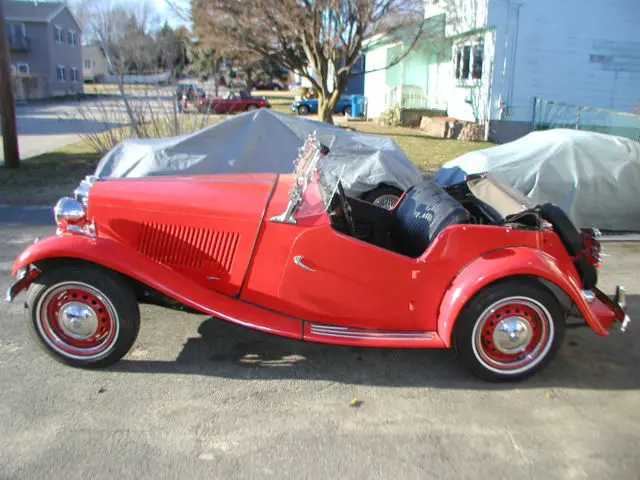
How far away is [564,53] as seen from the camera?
17.1 metres

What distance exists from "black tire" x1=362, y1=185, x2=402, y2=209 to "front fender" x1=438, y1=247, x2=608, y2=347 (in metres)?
3.68

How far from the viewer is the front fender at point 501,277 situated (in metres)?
3.45

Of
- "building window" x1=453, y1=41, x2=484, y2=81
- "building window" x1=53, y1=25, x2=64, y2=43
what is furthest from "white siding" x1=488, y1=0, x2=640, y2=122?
"building window" x1=53, y1=25, x2=64, y2=43

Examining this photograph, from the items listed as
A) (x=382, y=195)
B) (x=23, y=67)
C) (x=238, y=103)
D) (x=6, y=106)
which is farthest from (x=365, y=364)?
(x=23, y=67)

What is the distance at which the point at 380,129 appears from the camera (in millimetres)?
21281

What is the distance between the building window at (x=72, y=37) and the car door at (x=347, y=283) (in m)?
50.4

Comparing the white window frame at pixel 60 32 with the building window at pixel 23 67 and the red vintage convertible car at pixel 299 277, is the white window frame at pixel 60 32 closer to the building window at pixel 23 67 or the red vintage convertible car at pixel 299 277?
the building window at pixel 23 67

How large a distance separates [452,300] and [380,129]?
727 inches

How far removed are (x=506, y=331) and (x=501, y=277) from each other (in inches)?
14.7

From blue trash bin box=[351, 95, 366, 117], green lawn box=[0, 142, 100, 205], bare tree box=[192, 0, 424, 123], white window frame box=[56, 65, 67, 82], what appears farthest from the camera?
white window frame box=[56, 65, 67, 82]

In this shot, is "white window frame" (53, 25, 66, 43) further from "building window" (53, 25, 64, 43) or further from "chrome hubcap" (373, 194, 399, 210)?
"chrome hubcap" (373, 194, 399, 210)

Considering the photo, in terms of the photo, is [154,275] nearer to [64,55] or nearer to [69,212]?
[69,212]

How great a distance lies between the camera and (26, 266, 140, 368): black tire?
135 inches

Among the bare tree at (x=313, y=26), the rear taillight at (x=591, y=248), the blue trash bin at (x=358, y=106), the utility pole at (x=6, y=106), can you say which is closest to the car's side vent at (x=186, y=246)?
the rear taillight at (x=591, y=248)
